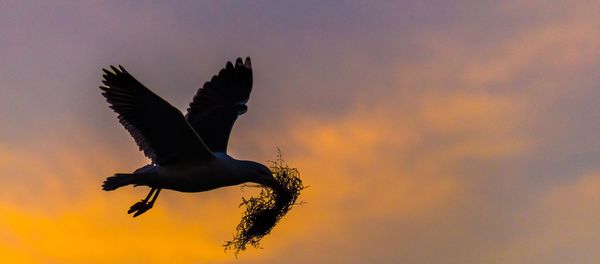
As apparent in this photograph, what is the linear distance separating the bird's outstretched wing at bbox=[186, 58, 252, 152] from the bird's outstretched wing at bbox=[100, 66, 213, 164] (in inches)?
108

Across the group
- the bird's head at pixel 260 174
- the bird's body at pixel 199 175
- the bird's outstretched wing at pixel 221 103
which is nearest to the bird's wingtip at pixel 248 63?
the bird's outstretched wing at pixel 221 103

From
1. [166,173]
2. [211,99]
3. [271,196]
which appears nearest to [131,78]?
[166,173]

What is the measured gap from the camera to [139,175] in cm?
1922

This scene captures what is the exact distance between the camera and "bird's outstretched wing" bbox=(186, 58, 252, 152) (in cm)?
2206

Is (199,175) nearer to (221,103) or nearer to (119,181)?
(119,181)

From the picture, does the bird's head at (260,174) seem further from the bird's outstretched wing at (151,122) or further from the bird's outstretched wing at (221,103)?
the bird's outstretched wing at (221,103)

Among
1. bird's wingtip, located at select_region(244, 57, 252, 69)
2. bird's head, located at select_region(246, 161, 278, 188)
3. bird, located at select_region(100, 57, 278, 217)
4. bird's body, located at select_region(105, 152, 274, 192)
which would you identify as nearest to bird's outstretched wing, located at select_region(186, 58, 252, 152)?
bird's wingtip, located at select_region(244, 57, 252, 69)

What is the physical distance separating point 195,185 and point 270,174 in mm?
1472

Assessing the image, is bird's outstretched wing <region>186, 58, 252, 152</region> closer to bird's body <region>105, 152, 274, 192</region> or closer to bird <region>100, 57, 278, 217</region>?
bird <region>100, 57, 278, 217</region>

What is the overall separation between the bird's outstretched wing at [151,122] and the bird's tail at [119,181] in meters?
0.54

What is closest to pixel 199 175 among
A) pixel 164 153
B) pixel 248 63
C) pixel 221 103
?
pixel 164 153

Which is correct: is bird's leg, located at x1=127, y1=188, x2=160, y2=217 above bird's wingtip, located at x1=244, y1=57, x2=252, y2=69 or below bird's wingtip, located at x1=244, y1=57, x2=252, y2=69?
below

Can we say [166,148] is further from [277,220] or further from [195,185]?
[277,220]

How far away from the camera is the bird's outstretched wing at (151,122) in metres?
18.0
